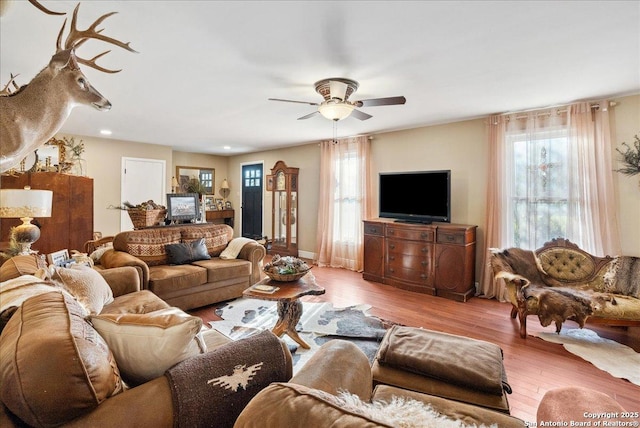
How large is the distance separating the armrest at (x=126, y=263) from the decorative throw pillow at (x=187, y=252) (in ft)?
1.45

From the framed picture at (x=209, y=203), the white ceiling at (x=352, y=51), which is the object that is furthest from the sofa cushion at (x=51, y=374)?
the framed picture at (x=209, y=203)

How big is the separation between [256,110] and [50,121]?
7.90 feet

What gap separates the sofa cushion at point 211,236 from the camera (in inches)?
159

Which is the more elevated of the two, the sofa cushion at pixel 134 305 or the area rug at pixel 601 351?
the sofa cushion at pixel 134 305

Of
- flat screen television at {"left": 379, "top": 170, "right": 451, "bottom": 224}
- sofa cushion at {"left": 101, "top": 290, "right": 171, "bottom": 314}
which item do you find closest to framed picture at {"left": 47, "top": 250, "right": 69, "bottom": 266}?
sofa cushion at {"left": 101, "top": 290, "right": 171, "bottom": 314}

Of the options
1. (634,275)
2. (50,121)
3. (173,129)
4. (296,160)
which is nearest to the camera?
(50,121)

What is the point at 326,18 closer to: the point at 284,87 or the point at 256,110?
the point at 284,87

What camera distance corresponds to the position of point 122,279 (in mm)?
2783

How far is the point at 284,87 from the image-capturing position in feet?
10.2

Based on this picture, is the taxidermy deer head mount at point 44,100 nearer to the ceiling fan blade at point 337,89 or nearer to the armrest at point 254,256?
the ceiling fan blade at point 337,89

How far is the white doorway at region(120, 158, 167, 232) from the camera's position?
6.16m

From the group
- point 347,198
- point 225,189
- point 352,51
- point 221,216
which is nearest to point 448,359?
point 352,51

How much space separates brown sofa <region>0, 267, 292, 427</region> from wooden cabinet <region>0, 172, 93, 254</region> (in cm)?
399

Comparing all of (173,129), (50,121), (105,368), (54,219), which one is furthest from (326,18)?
(54,219)
